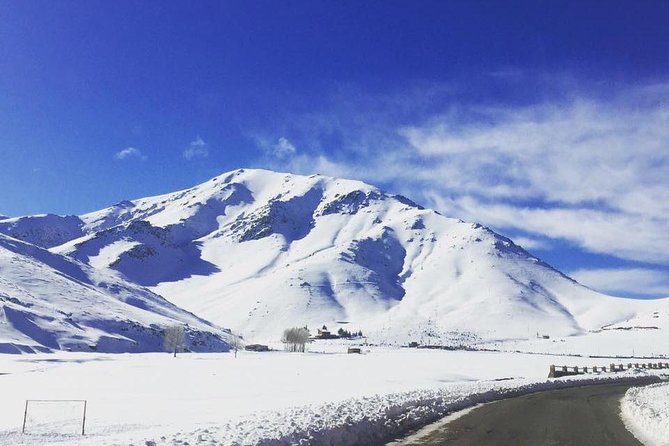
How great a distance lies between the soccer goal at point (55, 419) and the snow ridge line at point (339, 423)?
32.4 feet

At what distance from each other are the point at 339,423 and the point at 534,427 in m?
8.21

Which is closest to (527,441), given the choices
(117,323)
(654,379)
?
(654,379)

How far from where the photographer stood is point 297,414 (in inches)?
828

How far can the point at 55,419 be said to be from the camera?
29.7 metres

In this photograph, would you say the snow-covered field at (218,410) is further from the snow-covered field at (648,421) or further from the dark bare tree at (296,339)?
the dark bare tree at (296,339)

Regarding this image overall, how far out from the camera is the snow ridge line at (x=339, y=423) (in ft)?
55.0

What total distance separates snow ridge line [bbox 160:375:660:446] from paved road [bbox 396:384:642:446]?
1.16 m

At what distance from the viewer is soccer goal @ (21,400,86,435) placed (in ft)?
86.8

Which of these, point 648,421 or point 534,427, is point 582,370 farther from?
point 534,427

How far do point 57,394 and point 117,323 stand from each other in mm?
143079

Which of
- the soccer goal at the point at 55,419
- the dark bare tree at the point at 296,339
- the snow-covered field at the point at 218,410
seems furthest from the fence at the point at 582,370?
the dark bare tree at the point at 296,339

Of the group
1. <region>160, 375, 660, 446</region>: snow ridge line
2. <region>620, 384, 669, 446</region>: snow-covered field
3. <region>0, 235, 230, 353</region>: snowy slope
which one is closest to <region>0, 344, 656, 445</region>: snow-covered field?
<region>160, 375, 660, 446</region>: snow ridge line

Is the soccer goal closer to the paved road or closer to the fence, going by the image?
the paved road

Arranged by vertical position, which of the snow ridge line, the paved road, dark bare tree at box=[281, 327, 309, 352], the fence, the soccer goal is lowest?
the soccer goal
